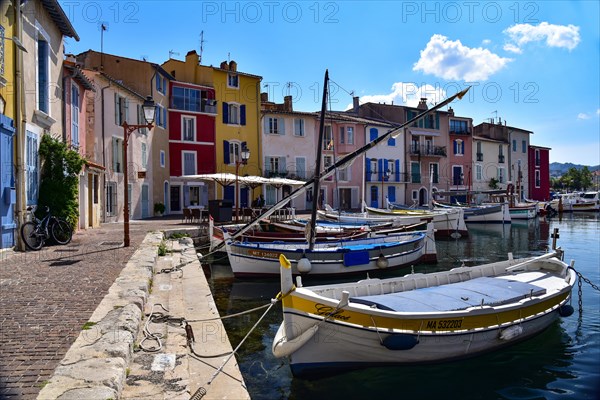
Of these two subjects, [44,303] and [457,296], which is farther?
[457,296]

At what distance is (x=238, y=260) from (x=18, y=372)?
10.8 m

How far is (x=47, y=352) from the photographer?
5016 millimetres

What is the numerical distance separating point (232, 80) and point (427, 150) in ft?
78.5

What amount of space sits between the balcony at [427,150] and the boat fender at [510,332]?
44.8 meters

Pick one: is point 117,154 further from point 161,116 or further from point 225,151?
point 225,151

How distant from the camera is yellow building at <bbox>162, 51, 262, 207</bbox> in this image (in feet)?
127

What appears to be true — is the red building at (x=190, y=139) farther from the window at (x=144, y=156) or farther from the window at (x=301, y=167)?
the window at (x=301, y=167)

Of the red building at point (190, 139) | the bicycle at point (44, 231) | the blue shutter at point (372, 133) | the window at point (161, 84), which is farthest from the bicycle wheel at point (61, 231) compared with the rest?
the blue shutter at point (372, 133)

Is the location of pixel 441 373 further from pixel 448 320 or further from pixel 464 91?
pixel 464 91

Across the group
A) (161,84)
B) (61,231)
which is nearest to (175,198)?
(161,84)

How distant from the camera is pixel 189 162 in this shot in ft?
123

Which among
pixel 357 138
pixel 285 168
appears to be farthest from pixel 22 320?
pixel 357 138

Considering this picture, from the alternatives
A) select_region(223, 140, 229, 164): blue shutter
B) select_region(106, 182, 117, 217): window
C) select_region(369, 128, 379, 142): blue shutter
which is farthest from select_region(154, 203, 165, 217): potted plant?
select_region(369, 128, 379, 142): blue shutter

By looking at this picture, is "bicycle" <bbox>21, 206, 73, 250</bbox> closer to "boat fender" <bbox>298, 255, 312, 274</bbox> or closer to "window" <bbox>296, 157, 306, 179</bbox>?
"boat fender" <bbox>298, 255, 312, 274</bbox>
